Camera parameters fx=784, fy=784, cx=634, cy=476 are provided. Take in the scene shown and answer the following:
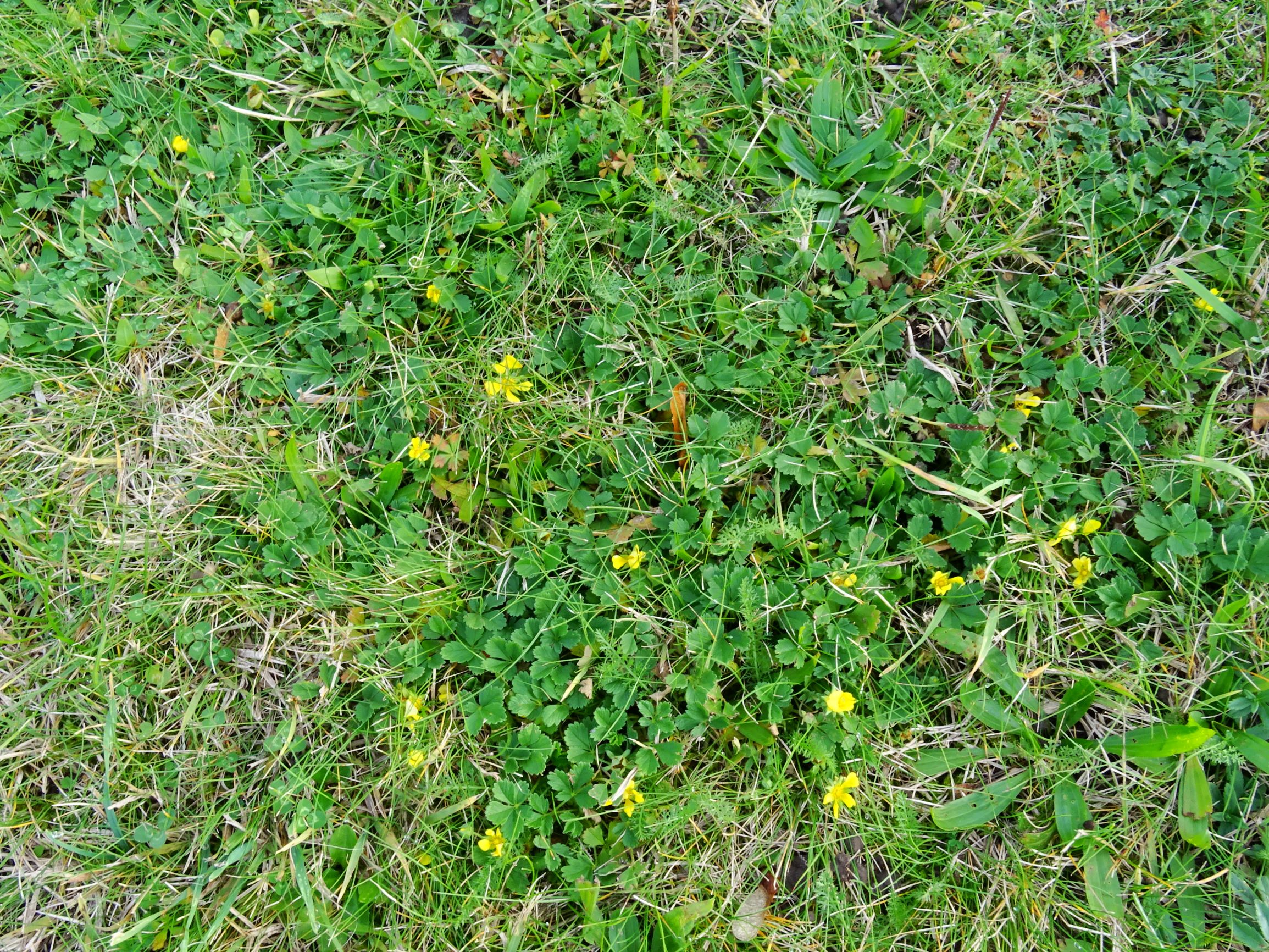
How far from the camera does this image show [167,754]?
92.4 inches

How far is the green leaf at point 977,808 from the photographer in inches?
82.6

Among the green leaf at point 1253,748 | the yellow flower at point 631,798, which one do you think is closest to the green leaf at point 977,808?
the green leaf at point 1253,748

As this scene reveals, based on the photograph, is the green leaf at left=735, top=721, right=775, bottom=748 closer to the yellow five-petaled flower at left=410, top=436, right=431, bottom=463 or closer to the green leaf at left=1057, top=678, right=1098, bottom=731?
the green leaf at left=1057, top=678, right=1098, bottom=731

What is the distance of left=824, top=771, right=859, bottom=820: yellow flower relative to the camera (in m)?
2.00

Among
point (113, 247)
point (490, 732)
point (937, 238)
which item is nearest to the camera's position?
point (490, 732)

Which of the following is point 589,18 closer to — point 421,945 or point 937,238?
point 937,238

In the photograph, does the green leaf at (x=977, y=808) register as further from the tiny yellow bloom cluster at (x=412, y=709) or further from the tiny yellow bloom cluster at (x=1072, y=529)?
the tiny yellow bloom cluster at (x=412, y=709)

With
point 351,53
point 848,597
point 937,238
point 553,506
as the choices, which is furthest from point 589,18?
point 848,597

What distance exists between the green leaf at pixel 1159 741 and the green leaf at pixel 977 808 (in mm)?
276

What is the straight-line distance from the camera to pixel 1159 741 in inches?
81.4

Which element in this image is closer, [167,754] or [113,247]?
[167,754]

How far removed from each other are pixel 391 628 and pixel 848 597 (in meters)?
1.34

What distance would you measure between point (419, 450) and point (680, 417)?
31.5 inches

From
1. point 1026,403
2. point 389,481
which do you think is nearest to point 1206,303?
point 1026,403
